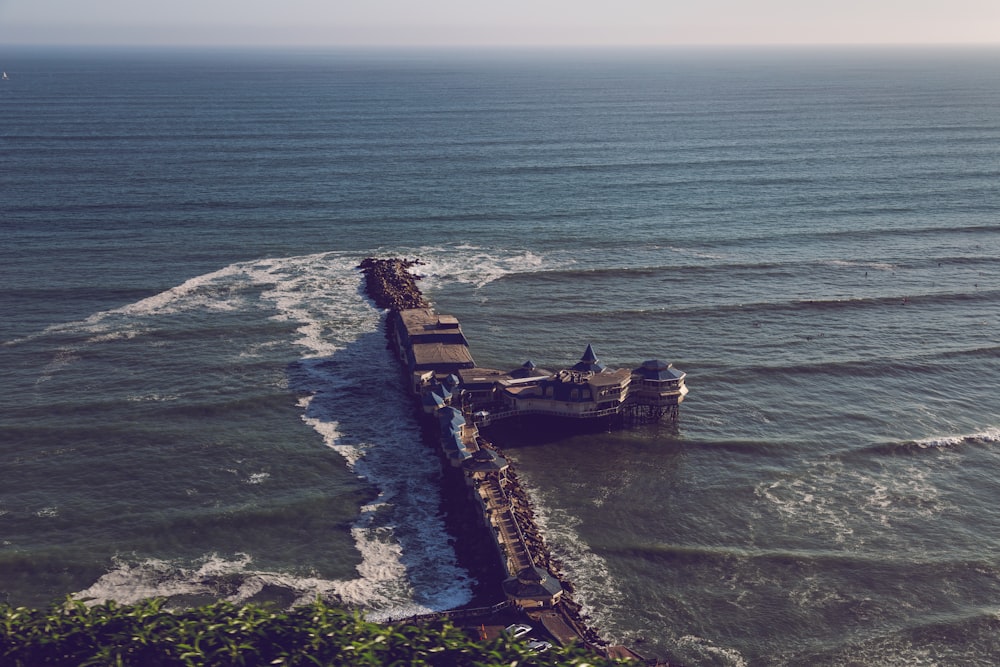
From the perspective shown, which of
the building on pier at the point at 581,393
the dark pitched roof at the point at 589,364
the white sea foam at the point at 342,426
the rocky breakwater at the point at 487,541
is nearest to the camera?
the rocky breakwater at the point at 487,541

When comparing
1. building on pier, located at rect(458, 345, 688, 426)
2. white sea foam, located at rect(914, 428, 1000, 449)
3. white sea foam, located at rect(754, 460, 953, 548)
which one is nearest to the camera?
white sea foam, located at rect(754, 460, 953, 548)

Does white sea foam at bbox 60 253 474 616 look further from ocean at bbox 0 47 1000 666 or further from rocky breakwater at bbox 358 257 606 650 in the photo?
rocky breakwater at bbox 358 257 606 650

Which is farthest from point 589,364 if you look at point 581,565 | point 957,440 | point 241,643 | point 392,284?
point 241,643

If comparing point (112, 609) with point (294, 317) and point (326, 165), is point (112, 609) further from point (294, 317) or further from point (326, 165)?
point (326, 165)

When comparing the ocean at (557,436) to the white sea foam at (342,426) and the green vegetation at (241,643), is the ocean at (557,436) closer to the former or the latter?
the white sea foam at (342,426)

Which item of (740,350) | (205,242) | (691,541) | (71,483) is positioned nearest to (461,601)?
(691,541)

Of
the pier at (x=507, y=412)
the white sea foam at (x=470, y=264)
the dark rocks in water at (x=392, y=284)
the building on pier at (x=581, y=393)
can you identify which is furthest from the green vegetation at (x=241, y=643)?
the white sea foam at (x=470, y=264)

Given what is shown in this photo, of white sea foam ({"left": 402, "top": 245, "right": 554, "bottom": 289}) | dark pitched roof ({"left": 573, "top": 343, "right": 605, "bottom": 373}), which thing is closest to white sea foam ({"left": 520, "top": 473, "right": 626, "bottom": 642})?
dark pitched roof ({"left": 573, "top": 343, "right": 605, "bottom": 373})
